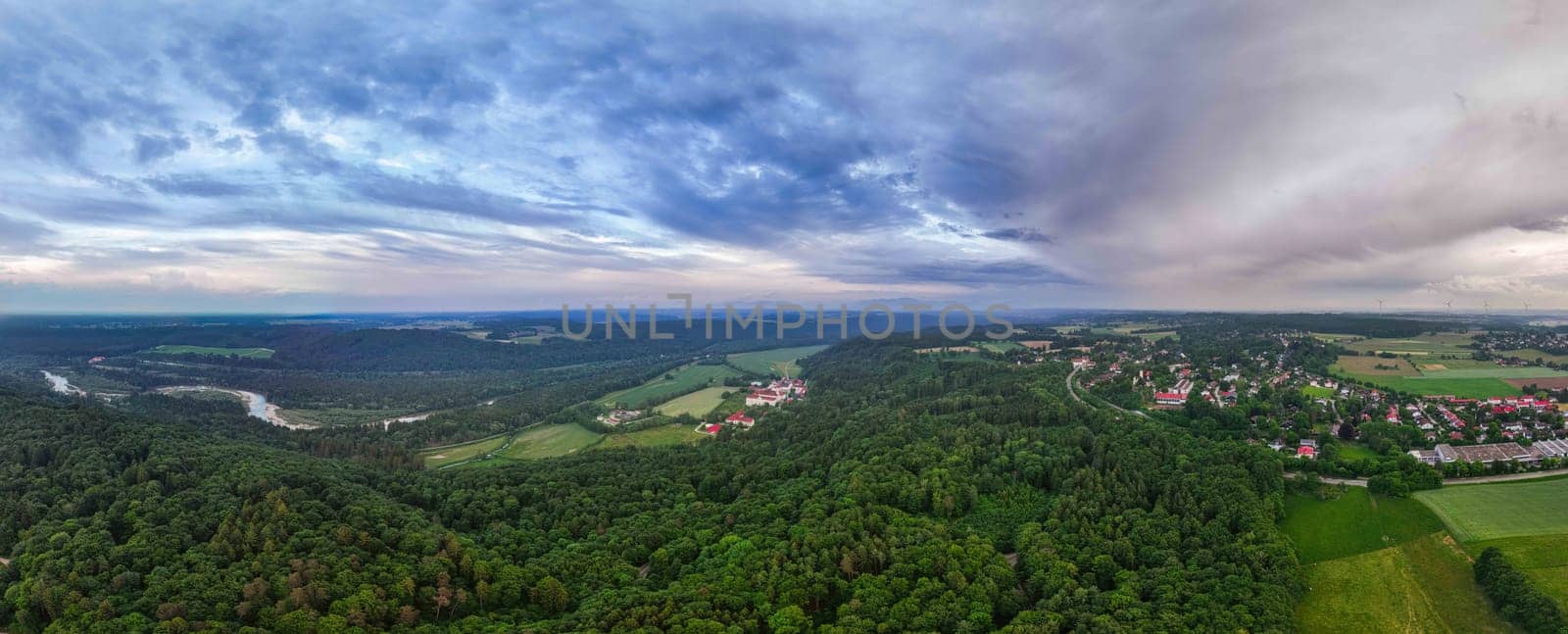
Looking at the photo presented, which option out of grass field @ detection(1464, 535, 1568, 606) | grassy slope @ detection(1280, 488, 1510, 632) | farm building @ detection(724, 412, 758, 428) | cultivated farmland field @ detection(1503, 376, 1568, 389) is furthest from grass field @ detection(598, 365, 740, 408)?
cultivated farmland field @ detection(1503, 376, 1568, 389)

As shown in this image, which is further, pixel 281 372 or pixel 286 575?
pixel 281 372

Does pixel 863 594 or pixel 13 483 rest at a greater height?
pixel 13 483

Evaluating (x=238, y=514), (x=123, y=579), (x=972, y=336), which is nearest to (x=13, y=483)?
(x=238, y=514)

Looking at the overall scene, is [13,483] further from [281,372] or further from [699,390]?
[281,372]

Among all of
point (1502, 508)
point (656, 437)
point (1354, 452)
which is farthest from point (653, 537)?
point (1354, 452)

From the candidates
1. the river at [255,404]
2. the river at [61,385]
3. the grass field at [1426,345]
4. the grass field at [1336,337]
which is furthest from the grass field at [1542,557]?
the river at [61,385]

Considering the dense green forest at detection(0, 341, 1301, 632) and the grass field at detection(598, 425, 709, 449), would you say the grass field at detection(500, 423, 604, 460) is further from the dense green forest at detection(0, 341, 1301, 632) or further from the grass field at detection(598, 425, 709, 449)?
the dense green forest at detection(0, 341, 1301, 632)
